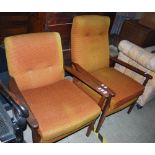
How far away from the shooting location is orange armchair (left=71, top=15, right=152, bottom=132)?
195 centimetres

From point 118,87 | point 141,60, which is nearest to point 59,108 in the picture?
point 118,87

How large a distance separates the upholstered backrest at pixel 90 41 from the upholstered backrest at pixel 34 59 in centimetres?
25

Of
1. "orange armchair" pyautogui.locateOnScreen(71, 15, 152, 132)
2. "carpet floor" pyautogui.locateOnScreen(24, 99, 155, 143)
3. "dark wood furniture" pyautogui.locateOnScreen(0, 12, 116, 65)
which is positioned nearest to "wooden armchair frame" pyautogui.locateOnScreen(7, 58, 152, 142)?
"orange armchair" pyautogui.locateOnScreen(71, 15, 152, 132)

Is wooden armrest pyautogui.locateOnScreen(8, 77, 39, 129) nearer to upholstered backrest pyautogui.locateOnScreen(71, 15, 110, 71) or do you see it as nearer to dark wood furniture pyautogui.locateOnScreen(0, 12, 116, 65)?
upholstered backrest pyautogui.locateOnScreen(71, 15, 110, 71)

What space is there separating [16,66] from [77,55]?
675 mm

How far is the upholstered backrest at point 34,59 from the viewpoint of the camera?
1.62m

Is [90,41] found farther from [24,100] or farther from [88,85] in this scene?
[24,100]

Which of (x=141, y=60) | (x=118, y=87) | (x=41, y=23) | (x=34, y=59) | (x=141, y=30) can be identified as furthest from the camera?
(x=141, y=30)

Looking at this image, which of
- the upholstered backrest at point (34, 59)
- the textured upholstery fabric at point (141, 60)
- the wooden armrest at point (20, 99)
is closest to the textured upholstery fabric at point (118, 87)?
the textured upholstery fabric at point (141, 60)

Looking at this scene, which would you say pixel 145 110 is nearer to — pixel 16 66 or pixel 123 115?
pixel 123 115

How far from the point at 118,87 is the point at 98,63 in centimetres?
42

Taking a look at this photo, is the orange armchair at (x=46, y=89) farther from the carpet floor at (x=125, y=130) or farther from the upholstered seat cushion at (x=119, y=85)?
the carpet floor at (x=125, y=130)

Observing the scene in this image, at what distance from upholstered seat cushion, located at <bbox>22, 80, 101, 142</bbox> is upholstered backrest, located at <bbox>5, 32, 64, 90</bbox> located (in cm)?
9

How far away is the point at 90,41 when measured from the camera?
2174 millimetres
